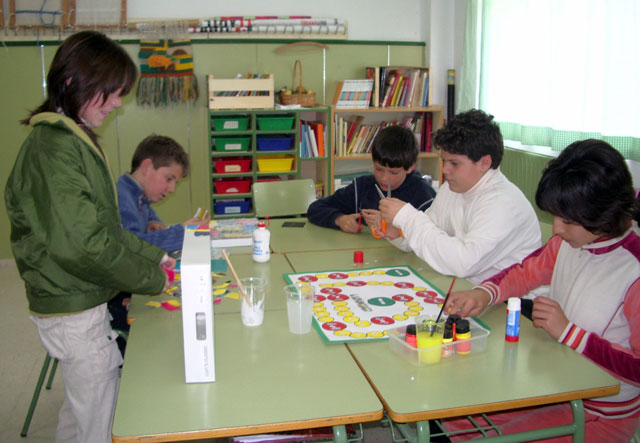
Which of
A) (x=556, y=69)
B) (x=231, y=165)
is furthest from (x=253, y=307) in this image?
(x=231, y=165)

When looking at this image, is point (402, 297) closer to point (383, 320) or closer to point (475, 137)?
point (383, 320)

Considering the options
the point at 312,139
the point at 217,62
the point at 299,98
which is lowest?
the point at 312,139

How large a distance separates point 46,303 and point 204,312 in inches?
22.3

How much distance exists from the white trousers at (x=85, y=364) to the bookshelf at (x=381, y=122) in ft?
10.7

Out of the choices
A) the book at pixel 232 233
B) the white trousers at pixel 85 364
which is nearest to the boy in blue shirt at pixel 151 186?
the book at pixel 232 233

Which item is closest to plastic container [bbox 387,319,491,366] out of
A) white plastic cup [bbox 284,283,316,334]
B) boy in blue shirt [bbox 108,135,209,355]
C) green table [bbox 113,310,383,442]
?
green table [bbox 113,310,383,442]

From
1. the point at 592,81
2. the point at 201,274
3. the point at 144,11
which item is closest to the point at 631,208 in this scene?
the point at 201,274

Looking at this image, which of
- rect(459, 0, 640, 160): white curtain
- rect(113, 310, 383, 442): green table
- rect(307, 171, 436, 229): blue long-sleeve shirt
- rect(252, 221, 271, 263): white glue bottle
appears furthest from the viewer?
rect(459, 0, 640, 160): white curtain

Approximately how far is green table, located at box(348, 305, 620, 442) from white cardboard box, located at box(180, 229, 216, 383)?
1.20 ft

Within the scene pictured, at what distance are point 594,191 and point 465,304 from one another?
46cm

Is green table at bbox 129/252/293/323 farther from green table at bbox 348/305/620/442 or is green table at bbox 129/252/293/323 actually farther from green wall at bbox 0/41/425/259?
green wall at bbox 0/41/425/259

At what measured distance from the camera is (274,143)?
451cm

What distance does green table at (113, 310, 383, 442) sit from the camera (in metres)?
1.11

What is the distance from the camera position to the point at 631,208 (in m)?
1.42
